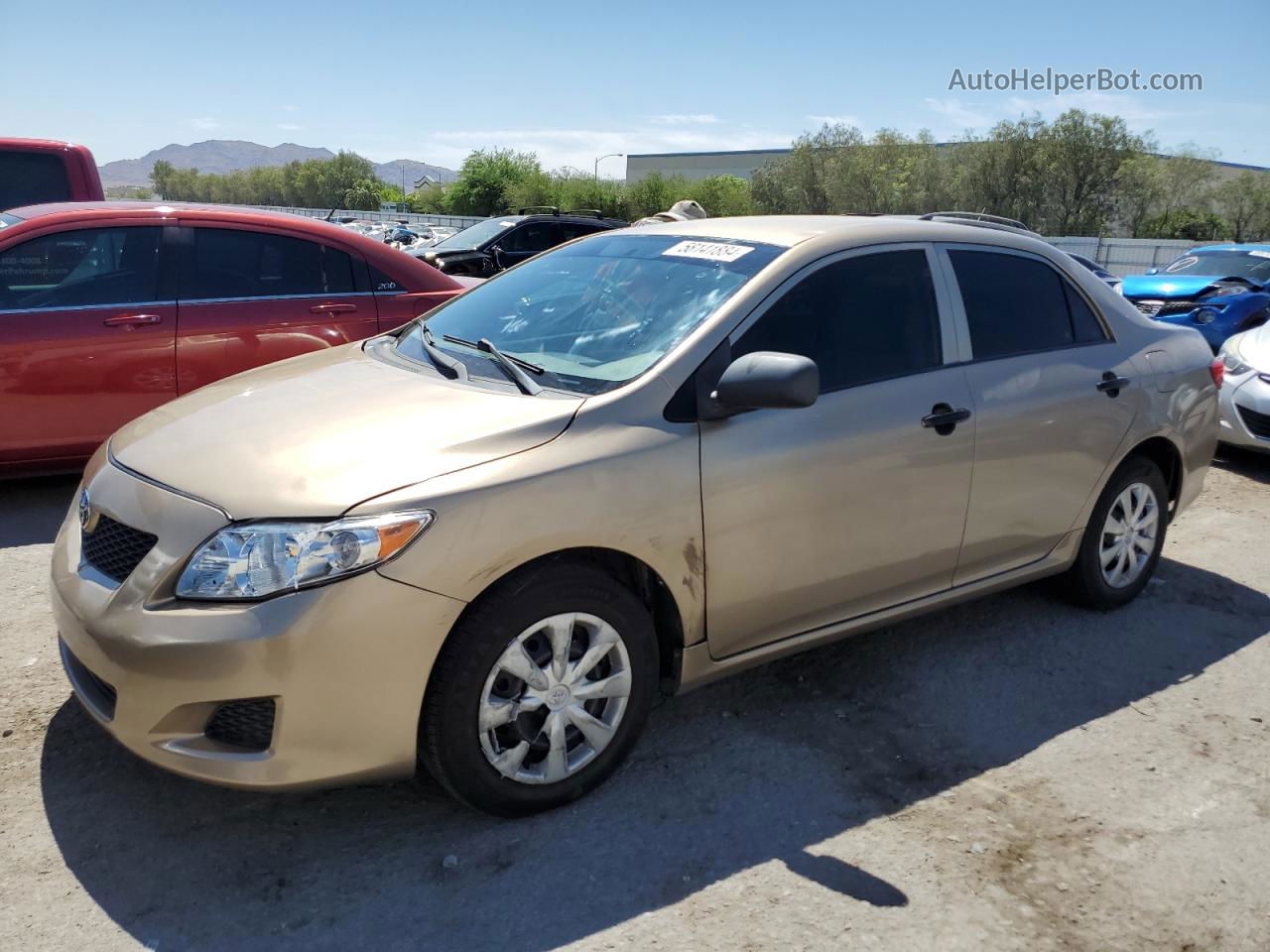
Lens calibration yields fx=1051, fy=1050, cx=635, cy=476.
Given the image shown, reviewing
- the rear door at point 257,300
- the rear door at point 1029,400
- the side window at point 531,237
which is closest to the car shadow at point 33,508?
the rear door at point 257,300

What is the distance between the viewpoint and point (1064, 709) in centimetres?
387

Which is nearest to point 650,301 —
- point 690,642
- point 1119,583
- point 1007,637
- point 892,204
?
point 690,642

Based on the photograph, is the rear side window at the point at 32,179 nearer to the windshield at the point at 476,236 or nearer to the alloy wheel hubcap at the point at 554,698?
the windshield at the point at 476,236

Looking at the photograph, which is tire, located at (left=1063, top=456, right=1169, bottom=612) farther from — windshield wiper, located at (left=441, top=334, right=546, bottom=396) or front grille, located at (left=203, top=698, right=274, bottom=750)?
front grille, located at (left=203, top=698, right=274, bottom=750)

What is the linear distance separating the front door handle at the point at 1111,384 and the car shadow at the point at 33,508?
486 centimetres

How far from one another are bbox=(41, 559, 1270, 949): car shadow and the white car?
402cm

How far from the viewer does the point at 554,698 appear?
2916 millimetres

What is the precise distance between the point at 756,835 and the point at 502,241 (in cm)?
1230

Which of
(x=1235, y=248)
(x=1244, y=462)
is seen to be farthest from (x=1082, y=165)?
(x=1244, y=462)

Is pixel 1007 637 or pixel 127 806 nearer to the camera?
pixel 127 806

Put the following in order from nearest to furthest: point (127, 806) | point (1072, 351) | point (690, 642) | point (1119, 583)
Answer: point (127, 806) → point (690, 642) → point (1072, 351) → point (1119, 583)

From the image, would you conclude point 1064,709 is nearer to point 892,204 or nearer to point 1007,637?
point 1007,637

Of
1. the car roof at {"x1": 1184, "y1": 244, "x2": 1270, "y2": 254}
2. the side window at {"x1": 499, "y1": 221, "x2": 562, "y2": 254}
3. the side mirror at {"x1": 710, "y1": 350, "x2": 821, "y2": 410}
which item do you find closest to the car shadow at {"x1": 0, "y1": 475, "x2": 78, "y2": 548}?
the side mirror at {"x1": 710, "y1": 350, "x2": 821, "y2": 410}

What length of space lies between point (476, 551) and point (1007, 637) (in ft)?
8.90
